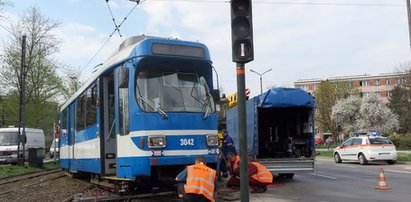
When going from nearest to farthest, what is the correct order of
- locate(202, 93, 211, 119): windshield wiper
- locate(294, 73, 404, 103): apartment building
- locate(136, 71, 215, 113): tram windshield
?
locate(136, 71, 215, 113): tram windshield < locate(202, 93, 211, 119): windshield wiper < locate(294, 73, 404, 103): apartment building

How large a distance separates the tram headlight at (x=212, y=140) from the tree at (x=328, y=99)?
68686mm

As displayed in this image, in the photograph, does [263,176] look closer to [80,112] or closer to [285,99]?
[285,99]

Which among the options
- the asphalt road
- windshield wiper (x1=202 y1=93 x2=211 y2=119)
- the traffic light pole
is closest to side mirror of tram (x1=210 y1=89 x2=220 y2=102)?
windshield wiper (x1=202 y1=93 x2=211 y2=119)

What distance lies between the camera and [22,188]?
1567cm

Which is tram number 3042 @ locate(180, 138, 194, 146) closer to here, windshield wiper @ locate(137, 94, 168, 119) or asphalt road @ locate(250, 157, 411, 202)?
windshield wiper @ locate(137, 94, 168, 119)

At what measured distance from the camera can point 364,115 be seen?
67.7 m

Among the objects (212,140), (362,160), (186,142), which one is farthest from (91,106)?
(362,160)

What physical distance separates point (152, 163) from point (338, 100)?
73.6 m

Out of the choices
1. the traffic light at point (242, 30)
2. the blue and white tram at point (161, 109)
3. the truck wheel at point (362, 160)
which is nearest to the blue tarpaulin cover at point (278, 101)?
the blue and white tram at point (161, 109)

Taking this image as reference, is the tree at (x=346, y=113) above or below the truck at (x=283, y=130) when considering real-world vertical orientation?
above

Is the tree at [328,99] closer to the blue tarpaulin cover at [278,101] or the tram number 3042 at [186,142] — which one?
the blue tarpaulin cover at [278,101]

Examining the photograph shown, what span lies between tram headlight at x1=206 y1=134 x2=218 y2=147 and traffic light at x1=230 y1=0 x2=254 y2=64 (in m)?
4.01

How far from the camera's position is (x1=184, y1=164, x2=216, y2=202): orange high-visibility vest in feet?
25.7

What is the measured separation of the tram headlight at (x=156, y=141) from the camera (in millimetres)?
9250
